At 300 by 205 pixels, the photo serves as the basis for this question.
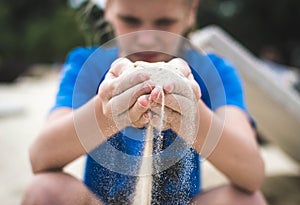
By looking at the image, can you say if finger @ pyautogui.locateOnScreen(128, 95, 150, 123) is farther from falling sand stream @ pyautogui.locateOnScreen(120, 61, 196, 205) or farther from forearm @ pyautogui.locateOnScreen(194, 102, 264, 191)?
forearm @ pyautogui.locateOnScreen(194, 102, 264, 191)

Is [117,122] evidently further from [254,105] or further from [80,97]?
[254,105]

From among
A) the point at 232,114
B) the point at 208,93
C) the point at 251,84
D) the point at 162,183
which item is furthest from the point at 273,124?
the point at 162,183

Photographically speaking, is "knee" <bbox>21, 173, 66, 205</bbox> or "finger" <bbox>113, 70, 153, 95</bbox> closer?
"finger" <bbox>113, 70, 153, 95</bbox>

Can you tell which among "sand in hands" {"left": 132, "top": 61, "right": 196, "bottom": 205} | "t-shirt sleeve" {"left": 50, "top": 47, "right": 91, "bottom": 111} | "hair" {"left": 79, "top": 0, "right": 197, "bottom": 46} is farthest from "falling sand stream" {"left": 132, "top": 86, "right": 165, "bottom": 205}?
A: "hair" {"left": 79, "top": 0, "right": 197, "bottom": 46}

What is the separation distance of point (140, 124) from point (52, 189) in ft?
1.27

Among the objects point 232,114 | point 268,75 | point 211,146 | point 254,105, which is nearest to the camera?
point 211,146

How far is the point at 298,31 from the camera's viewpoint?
10.9 meters

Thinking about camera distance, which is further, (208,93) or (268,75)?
(268,75)

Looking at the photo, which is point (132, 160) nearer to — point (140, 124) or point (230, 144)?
point (140, 124)

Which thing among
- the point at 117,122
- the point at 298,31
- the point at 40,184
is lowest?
the point at 298,31

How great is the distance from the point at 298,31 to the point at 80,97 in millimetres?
10647

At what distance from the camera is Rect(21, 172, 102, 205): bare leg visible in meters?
0.91

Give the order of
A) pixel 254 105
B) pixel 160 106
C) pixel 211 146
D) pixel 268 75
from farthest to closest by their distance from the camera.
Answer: pixel 254 105
pixel 268 75
pixel 211 146
pixel 160 106

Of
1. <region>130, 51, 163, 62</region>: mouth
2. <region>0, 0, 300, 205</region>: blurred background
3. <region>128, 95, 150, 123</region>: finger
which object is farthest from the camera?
<region>0, 0, 300, 205</region>: blurred background
